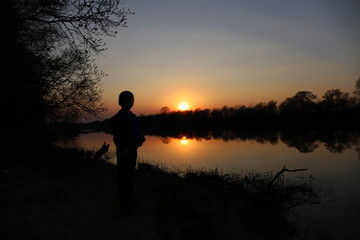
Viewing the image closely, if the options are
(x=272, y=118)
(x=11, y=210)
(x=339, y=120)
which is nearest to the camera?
(x=11, y=210)

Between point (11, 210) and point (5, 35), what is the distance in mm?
6183

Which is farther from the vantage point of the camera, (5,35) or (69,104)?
(69,104)

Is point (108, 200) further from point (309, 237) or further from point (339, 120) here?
point (339, 120)

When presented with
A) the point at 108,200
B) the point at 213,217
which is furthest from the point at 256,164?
the point at 108,200

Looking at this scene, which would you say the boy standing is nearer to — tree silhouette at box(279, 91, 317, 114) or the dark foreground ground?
the dark foreground ground

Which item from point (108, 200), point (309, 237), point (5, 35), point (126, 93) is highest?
point (5, 35)

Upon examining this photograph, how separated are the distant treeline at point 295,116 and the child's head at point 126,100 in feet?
260

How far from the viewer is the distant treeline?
89.8m

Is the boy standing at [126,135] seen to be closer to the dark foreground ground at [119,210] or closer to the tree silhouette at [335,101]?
the dark foreground ground at [119,210]

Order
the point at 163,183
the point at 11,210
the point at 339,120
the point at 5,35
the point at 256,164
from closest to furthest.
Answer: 1. the point at 11,210
2. the point at 5,35
3. the point at 163,183
4. the point at 256,164
5. the point at 339,120

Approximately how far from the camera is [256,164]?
73.6 ft

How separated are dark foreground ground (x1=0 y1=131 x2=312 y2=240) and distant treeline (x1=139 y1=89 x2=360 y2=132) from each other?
7520 cm

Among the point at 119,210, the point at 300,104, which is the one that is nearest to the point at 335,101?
the point at 300,104

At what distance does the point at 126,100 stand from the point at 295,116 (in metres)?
106
